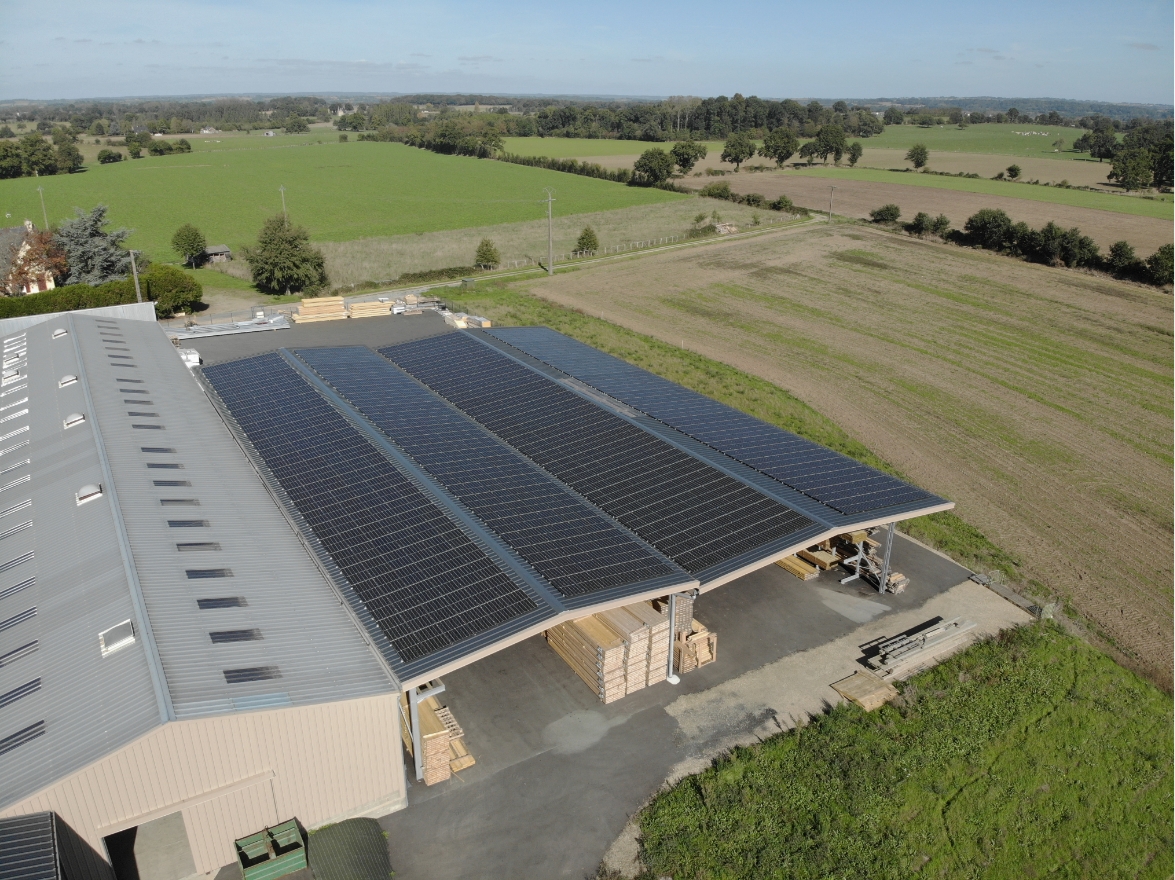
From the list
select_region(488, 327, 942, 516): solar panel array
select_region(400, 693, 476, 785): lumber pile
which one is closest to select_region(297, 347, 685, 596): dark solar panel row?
select_region(400, 693, 476, 785): lumber pile

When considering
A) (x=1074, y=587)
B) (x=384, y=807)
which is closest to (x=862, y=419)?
(x=1074, y=587)

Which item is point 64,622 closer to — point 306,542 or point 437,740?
point 306,542

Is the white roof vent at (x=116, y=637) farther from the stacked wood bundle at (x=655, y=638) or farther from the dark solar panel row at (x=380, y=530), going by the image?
the stacked wood bundle at (x=655, y=638)

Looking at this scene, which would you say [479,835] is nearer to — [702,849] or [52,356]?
[702,849]

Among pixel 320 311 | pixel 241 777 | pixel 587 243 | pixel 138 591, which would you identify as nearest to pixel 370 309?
pixel 320 311

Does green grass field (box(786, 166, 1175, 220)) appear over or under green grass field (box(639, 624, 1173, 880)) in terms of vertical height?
over

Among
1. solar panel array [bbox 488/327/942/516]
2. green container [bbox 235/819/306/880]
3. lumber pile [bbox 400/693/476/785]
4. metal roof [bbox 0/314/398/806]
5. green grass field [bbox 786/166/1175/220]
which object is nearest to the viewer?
metal roof [bbox 0/314/398/806]

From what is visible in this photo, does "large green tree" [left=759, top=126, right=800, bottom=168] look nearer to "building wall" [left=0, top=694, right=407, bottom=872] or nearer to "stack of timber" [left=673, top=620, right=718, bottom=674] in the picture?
"stack of timber" [left=673, top=620, right=718, bottom=674]
